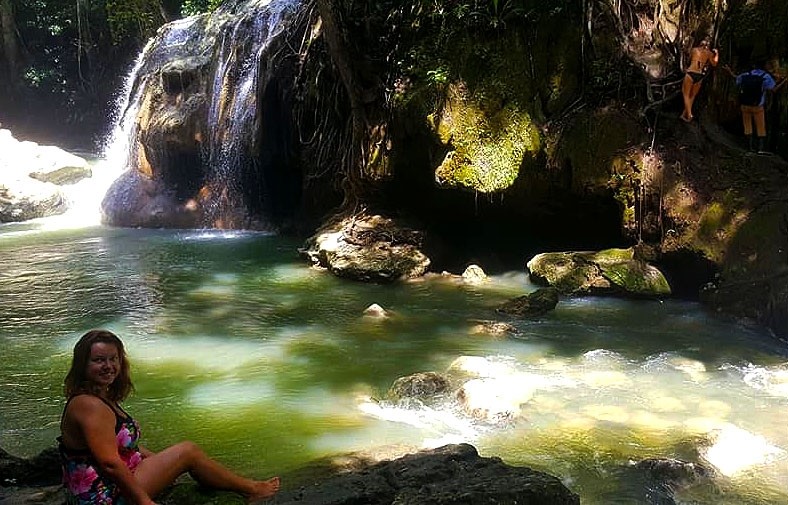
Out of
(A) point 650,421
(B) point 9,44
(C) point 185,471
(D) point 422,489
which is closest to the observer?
(D) point 422,489

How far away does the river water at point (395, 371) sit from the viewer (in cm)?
511

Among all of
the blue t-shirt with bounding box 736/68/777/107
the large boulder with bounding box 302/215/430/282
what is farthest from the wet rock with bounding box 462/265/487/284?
the blue t-shirt with bounding box 736/68/777/107

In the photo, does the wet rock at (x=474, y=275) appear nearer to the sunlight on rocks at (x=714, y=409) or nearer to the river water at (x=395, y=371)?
the river water at (x=395, y=371)

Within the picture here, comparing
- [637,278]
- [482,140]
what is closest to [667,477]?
[637,278]

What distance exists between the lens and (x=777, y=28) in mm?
9039

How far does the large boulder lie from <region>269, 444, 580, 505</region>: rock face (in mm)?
6195

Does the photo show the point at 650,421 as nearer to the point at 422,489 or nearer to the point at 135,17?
the point at 422,489

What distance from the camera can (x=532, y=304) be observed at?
845 cm

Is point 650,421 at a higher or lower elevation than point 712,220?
lower

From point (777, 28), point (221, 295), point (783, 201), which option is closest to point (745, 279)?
point (783, 201)

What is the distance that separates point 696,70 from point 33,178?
14.0 meters

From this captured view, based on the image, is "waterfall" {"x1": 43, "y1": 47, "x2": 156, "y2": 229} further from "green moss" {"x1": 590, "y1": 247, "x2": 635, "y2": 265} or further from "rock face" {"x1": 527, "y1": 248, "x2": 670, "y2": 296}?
"green moss" {"x1": 590, "y1": 247, "x2": 635, "y2": 265}

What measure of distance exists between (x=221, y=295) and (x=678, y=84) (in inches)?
243

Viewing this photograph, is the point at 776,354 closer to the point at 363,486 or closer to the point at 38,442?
the point at 363,486
